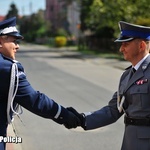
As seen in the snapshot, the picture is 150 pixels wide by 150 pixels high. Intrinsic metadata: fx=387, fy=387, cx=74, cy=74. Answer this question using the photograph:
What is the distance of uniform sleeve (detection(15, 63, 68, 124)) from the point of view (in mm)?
2972

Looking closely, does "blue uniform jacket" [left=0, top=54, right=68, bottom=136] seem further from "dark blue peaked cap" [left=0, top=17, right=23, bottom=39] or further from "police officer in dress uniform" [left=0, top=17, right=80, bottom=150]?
"dark blue peaked cap" [left=0, top=17, right=23, bottom=39]

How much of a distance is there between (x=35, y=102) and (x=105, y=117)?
2.08 ft

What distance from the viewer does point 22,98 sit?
2.99 meters

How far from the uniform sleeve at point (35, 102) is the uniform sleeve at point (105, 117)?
0.24 metres

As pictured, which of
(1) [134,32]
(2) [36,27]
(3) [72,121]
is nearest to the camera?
(1) [134,32]

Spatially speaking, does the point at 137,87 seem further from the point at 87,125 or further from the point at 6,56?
the point at 6,56

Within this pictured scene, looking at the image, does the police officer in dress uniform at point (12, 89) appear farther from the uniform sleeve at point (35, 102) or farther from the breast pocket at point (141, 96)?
the breast pocket at point (141, 96)

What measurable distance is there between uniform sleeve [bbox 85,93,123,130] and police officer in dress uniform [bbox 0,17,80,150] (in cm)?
30

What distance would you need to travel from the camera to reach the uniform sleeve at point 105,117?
3.27 meters

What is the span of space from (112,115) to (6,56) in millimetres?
1015

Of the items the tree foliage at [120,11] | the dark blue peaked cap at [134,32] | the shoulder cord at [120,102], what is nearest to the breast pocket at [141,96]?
the shoulder cord at [120,102]

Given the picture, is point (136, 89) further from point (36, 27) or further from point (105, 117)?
point (36, 27)

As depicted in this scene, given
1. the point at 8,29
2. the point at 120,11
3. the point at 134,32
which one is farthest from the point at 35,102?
the point at 120,11

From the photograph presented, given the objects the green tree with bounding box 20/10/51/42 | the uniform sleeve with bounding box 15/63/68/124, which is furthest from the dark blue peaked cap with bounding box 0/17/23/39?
the green tree with bounding box 20/10/51/42
